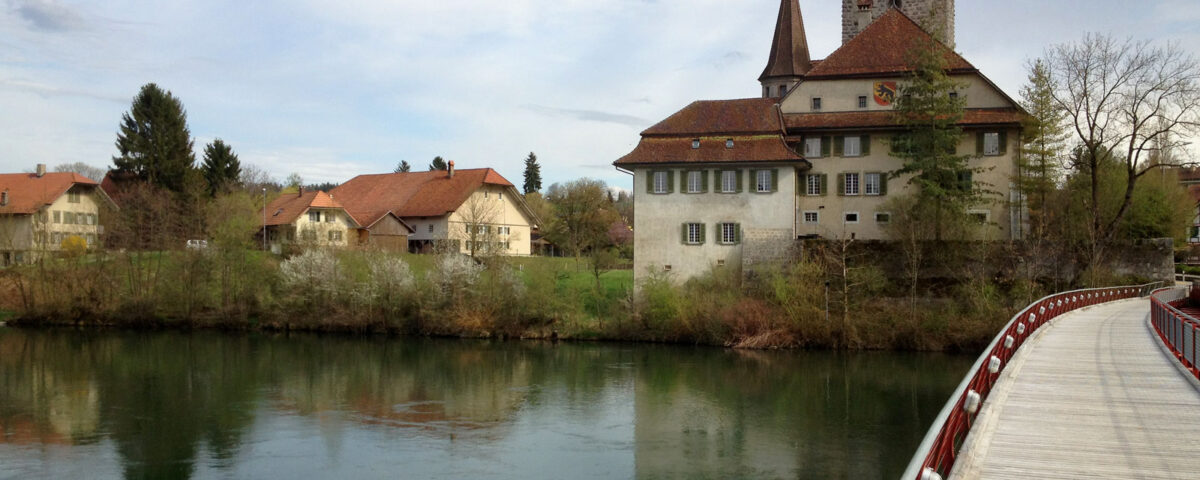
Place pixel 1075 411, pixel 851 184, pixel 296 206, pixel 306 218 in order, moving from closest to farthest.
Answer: pixel 1075 411, pixel 851 184, pixel 306 218, pixel 296 206

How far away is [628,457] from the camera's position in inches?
765

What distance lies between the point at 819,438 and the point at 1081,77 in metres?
26.0

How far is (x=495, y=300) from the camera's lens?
138 feet

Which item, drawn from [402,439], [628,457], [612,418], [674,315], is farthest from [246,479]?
[674,315]

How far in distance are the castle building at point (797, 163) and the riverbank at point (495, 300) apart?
1.98 m

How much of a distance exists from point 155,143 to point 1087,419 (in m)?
62.0

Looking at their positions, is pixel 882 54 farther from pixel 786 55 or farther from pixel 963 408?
pixel 963 408

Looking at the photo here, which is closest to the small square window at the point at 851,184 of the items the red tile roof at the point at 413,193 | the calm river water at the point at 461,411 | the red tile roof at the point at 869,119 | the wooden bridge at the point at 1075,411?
the red tile roof at the point at 869,119

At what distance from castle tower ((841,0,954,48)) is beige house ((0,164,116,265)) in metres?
46.5

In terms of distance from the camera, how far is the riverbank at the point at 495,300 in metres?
37.2

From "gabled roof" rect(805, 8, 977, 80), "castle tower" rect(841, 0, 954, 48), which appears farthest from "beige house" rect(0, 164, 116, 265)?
"castle tower" rect(841, 0, 954, 48)

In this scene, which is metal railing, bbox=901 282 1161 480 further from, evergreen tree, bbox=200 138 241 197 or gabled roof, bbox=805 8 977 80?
evergreen tree, bbox=200 138 241 197

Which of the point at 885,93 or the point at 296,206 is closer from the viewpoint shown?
the point at 885,93

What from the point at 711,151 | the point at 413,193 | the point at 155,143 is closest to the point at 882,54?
the point at 711,151
